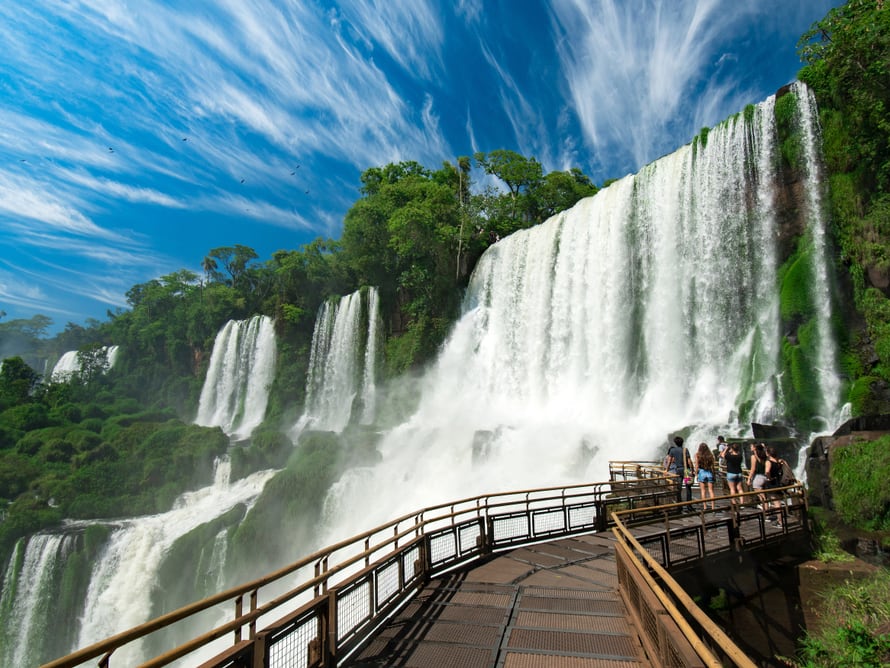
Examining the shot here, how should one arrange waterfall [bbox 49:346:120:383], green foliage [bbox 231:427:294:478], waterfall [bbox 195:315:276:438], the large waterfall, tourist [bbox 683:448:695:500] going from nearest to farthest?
1. tourist [bbox 683:448:695:500]
2. the large waterfall
3. green foliage [bbox 231:427:294:478]
4. waterfall [bbox 195:315:276:438]
5. waterfall [bbox 49:346:120:383]

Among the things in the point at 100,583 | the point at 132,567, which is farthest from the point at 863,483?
the point at 100,583

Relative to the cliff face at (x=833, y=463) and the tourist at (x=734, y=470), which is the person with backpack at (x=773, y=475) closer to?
the tourist at (x=734, y=470)

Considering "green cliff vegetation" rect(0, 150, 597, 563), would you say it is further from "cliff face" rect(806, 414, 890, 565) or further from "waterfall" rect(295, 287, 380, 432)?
"cliff face" rect(806, 414, 890, 565)

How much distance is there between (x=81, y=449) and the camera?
38156 millimetres

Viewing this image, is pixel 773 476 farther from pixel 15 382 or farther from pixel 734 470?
pixel 15 382

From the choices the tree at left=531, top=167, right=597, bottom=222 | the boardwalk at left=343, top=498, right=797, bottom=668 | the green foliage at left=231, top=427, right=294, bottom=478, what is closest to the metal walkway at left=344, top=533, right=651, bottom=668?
the boardwalk at left=343, top=498, right=797, bottom=668

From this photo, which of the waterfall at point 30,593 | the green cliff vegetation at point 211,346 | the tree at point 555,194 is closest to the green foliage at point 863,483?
the green cliff vegetation at point 211,346

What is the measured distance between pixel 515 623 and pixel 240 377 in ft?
155

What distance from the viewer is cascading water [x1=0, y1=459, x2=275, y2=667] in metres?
22.2

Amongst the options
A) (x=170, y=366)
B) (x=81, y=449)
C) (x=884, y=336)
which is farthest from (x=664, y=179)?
(x=170, y=366)

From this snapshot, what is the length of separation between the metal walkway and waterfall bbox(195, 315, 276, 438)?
133 feet

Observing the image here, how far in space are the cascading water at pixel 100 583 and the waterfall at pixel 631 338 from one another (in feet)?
28.2

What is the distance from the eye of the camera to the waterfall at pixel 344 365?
130 feet

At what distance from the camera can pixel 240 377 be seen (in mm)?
48062
